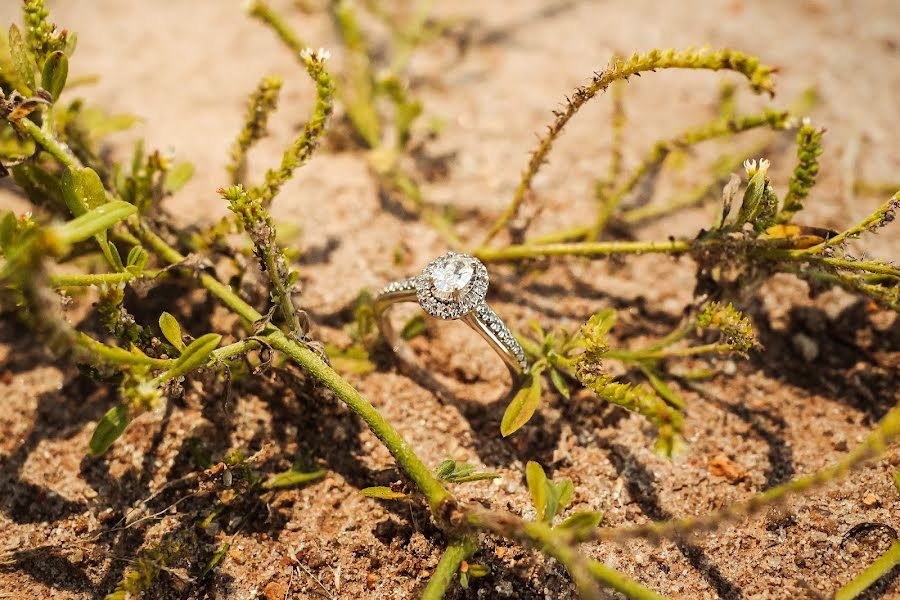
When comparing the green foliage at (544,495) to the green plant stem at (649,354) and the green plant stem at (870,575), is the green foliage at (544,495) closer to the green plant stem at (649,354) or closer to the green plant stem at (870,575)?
the green plant stem at (649,354)

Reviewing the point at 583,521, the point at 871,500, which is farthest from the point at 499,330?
the point at 871,500

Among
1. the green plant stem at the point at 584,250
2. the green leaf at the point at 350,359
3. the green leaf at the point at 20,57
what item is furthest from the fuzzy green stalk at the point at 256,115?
the green plant stem at the point at 584,250

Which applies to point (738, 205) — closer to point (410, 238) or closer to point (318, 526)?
point (410, 238)

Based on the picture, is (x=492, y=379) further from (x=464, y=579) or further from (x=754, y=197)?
(x=754, y=197)

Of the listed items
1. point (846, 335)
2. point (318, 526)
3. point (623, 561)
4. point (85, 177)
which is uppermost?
point (846, 335)

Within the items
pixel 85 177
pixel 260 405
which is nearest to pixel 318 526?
pixel 260 405

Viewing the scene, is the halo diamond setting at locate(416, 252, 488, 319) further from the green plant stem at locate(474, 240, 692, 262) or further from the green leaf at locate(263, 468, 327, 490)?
the green leaf at locate(263, 468, 327, 490)
